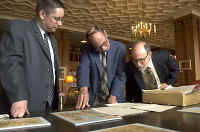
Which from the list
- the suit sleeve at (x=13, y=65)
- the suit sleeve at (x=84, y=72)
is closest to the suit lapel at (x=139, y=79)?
the suit sleeve at (x=84, y=72)

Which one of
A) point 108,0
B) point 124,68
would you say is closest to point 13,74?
point 124,68

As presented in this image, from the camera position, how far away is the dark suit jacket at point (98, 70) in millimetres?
1732

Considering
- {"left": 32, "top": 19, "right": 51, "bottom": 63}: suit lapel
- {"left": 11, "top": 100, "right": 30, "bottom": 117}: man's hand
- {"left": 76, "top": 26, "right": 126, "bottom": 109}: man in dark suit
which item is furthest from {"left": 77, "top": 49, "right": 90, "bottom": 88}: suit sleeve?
{"left": 11, "top": 100, "right": 30, "bottom": 117}: man's hand

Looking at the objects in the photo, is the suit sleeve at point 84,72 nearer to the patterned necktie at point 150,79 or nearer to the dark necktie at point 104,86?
the dark necktie at point 104,86

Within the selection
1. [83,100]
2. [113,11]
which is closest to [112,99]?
[83,100]

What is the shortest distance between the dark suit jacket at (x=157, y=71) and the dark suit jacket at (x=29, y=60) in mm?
857

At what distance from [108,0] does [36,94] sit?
4141 millimetres

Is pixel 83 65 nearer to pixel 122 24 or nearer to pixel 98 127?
pixel 98 127

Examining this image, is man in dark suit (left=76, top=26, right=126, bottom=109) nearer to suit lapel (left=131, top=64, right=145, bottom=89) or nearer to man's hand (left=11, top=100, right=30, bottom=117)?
suit lapel (left=131, top=64, right=145, bottom=89)

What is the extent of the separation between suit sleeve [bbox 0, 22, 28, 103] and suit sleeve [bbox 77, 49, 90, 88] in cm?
56

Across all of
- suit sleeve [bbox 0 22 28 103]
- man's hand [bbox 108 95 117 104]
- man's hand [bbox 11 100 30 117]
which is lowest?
man's hand [bbox 108 95 117 104]

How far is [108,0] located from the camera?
16.1ft

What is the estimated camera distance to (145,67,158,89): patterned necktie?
74.6 inches

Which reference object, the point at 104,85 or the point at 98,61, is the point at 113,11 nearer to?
the point at 98,61
